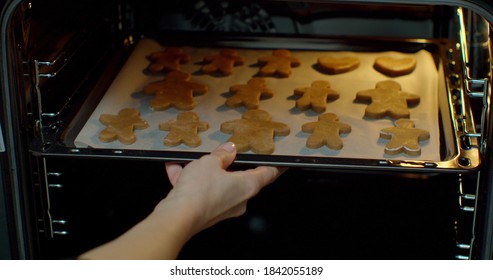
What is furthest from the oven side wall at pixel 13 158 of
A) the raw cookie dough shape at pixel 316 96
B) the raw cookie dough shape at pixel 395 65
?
the raw cookie dough shape at pixel 395 65

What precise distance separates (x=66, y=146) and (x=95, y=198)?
1.52 feet

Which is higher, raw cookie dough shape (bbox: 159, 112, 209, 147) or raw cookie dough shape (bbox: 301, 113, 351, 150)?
raw cookie dough shape (bbox: 301, 113, 351, 150)

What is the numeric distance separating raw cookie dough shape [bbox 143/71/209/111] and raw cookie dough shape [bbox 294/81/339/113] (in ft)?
0.90

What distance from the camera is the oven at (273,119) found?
159cm

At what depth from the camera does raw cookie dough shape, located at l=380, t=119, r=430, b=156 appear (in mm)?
1708

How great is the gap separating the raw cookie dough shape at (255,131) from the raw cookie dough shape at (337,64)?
12.9 inches

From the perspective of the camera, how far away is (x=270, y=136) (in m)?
1.77

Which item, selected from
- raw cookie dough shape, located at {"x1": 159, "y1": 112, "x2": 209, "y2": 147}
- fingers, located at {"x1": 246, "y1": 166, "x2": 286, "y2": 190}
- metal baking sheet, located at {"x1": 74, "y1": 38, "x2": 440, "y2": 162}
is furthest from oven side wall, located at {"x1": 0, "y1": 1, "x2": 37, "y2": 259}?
fingers, located at {"x1": 246, "y1": 166, "x2": 286, "y2": 190}

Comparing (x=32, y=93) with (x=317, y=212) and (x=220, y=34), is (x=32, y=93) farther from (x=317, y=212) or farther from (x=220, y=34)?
(x=317, y=212)

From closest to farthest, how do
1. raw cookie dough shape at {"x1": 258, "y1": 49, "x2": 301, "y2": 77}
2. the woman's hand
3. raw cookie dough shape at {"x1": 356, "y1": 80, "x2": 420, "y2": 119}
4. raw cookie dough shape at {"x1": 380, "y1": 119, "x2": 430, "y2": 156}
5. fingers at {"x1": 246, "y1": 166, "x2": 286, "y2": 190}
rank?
the woman's hand, fingers at {"x1": 246, "y1": 166, "x2": 286, "y2": 190}, raw cookie dough shape at {"x1": 380, "y1": 119, "x2": 430, "y2": 156}, raw cookie dough shape at {"x1": 356, "y1": 80, "x2": 420, "y2": 119}, raw cookie dough shape at {"x1": 258, "y1": 49, "x2": 301, "y2": 77}

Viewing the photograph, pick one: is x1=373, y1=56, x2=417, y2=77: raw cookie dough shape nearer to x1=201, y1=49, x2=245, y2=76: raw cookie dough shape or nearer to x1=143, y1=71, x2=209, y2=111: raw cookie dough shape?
x1=201, y1=49, x2=245, y2=76: raw cookie dough shape

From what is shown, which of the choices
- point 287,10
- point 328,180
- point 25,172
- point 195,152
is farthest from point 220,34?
point 25,172

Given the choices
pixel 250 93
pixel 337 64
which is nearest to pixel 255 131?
pixel 250 93

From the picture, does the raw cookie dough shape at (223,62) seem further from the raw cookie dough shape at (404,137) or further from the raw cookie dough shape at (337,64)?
the raw cookie dough shape at (404,137)
